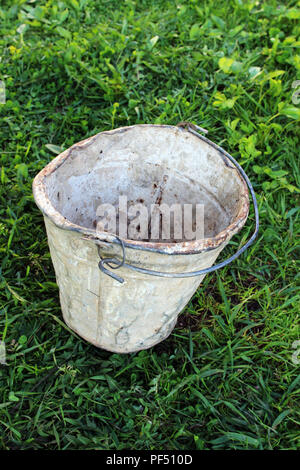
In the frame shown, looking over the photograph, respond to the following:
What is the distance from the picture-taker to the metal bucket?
57.6 inches

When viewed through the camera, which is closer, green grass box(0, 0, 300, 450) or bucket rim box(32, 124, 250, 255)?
bucket rim box(32, 124, 250, 255)

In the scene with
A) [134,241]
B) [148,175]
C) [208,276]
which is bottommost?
[208,276]

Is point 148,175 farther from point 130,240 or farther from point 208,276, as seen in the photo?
point 130,240

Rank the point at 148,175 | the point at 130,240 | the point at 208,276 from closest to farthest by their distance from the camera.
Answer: the point at 130,240
the point at 148,175
the point at 208,276

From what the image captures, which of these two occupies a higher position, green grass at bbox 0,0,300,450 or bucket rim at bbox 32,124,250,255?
bucket rim at bbox 32,124,250,255

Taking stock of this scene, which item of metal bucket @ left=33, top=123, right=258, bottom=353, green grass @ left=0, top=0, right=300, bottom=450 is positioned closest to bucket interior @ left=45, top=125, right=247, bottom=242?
metal bucket @ left=33, top=123, right=258, bottom=353

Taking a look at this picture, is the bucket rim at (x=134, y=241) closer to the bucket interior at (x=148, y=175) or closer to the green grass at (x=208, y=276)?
the bucket interior at (x=148, y=175)

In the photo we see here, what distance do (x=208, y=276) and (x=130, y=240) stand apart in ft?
3.18

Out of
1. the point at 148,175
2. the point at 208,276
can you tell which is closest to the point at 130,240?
the point at 148,175

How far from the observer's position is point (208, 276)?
2.29m

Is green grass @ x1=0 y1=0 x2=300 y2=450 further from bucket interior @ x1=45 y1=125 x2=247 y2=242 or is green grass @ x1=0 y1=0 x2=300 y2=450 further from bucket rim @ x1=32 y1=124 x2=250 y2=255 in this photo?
bucket rim @ x1=32 y1=124 x2=250 y2=255

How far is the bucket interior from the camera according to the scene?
73.5 inches

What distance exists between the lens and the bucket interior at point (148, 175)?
6.12 feet

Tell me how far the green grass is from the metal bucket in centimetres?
21
